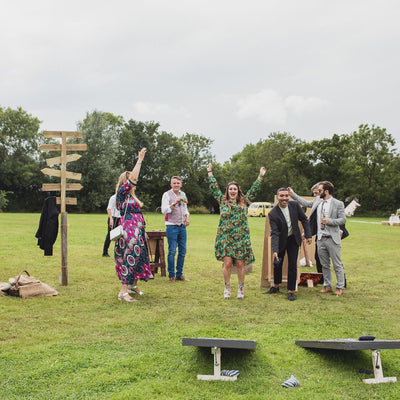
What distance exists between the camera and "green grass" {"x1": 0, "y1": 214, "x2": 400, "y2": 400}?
11.9ft

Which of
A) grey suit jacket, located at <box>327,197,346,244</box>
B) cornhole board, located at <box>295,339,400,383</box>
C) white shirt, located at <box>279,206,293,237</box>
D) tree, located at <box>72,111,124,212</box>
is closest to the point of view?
cornhole board, located at <box>295,339,400,383</box>

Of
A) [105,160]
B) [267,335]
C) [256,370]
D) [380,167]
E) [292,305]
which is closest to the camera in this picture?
[256,370]

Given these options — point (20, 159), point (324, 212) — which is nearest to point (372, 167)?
point (20, 159)

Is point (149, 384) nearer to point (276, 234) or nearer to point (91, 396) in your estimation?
point (91, 396)

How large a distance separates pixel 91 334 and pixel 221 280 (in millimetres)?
4218

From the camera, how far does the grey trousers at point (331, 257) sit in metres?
7.60

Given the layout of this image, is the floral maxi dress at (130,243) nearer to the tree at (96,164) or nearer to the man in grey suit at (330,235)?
the man in grey suit at (330,235)

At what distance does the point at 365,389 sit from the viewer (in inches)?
144

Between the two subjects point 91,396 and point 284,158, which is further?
point 284,158

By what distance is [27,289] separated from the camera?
6941mm

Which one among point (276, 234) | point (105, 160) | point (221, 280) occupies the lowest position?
point (221, 280)

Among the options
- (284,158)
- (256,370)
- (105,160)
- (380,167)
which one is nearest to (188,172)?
(284,158)

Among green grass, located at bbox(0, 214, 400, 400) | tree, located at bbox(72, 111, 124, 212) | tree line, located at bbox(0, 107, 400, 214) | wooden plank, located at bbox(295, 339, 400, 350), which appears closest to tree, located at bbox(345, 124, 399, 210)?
tree line, located at bbox(0, 107, 400, 214)

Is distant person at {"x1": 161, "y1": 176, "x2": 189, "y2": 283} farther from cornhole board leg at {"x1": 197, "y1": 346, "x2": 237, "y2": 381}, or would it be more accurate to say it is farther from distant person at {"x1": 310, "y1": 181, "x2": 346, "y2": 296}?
cornhole board leg at {"x1": 197, "y1": 346, "x2": 237, "y2": 381}
